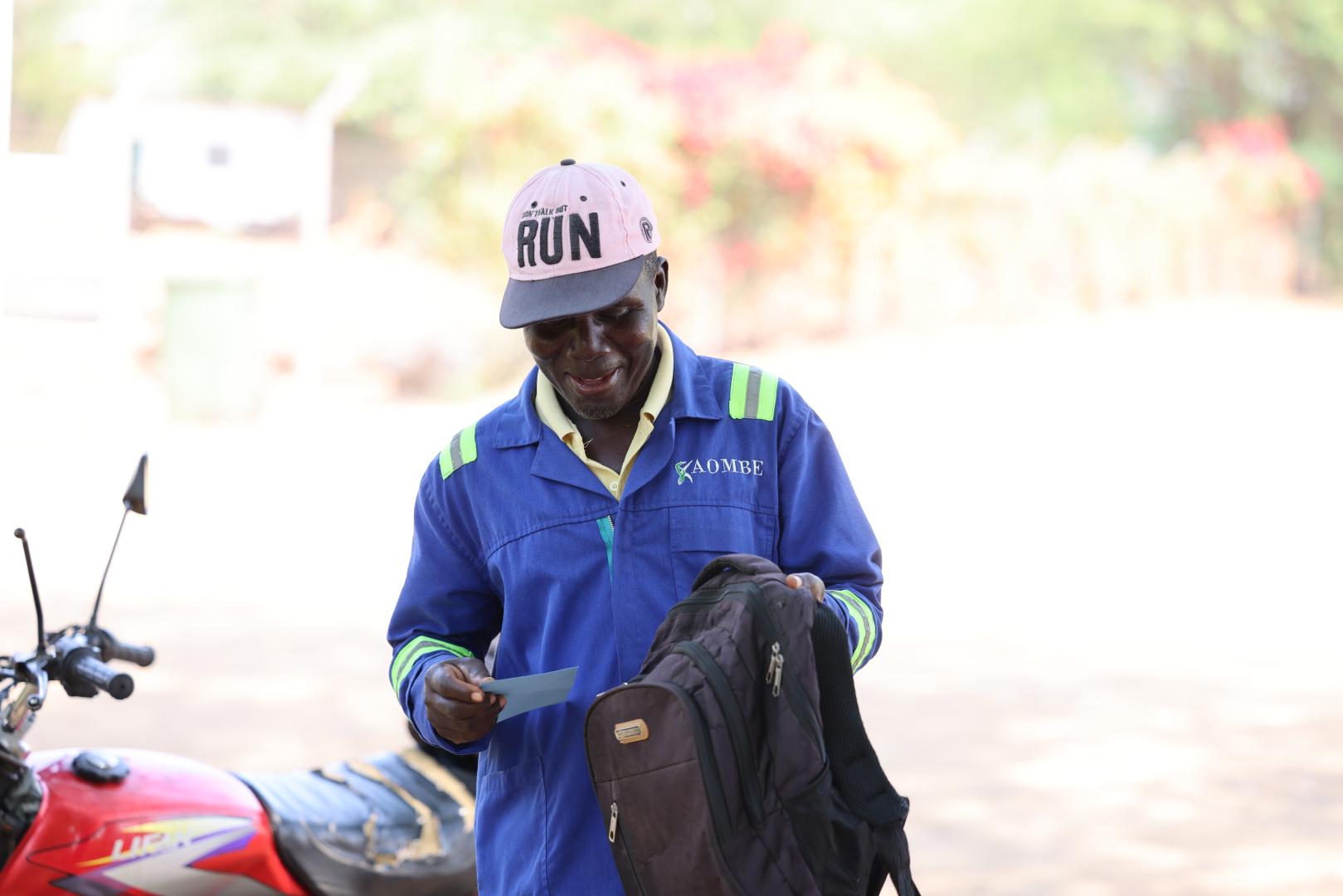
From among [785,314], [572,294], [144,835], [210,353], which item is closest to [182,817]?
[144,835]

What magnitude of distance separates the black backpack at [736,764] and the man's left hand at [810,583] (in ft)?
0.06

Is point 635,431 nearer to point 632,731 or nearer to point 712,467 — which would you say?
point 712,467

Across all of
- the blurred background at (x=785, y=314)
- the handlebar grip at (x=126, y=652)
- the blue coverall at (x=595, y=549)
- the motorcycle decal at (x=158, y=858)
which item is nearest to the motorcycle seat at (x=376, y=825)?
the motorcycle decal at (x=158, y=858)

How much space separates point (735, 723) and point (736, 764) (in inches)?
2.0

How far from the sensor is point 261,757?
22.0 ft

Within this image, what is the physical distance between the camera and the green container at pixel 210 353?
17.2 meters

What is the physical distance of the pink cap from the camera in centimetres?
221

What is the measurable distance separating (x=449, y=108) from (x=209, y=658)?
11.6 metres

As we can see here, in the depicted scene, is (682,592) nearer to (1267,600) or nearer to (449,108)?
(1267,600)

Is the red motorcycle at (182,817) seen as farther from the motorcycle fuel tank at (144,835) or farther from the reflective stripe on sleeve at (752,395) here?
the reflective stripe on sleeve at (752,395)

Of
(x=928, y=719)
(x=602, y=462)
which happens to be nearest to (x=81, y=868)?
(x=602, y=462)

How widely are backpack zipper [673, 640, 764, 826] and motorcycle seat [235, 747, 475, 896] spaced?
53.7 inches

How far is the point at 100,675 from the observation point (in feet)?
8.90

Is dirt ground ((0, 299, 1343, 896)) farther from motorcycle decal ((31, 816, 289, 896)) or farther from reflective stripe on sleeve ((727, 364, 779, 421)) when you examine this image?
reflective stripe on sleeve ((727, 364, 779, 421))
